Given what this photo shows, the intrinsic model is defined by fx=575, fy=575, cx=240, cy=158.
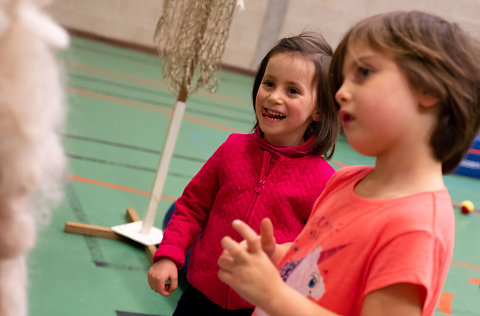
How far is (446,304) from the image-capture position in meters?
3.16

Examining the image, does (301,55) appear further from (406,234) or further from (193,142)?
(193,142)

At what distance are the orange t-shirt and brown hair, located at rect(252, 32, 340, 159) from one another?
1.65 feet

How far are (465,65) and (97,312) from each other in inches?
75.1

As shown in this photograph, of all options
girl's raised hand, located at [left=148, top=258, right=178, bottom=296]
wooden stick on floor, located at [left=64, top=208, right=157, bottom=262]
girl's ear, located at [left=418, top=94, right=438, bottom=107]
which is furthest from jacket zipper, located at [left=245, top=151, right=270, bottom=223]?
wooden stick on floor, located at [left=64, top=208, right=157, bottom=262]

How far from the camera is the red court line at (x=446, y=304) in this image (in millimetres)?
3072

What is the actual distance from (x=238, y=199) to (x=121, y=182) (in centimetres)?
234

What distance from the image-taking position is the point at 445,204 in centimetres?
99

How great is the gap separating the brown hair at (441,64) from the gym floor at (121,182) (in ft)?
1.81

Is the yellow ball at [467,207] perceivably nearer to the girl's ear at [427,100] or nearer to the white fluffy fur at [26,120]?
the girl's ear at [427,100]

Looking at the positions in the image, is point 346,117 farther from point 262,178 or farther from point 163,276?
point 163,276

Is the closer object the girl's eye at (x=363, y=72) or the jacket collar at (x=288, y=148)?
the girl's eye at (x=363, y=72)

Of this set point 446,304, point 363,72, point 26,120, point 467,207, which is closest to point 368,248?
point 363,72

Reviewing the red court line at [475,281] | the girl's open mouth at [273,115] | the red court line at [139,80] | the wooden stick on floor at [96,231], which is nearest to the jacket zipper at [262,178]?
the girl's open mouth at [273,115]

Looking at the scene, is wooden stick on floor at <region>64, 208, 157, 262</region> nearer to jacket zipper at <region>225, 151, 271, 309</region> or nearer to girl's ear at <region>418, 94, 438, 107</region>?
jacket zipper at <region>225, 151, 271, 309</region>
